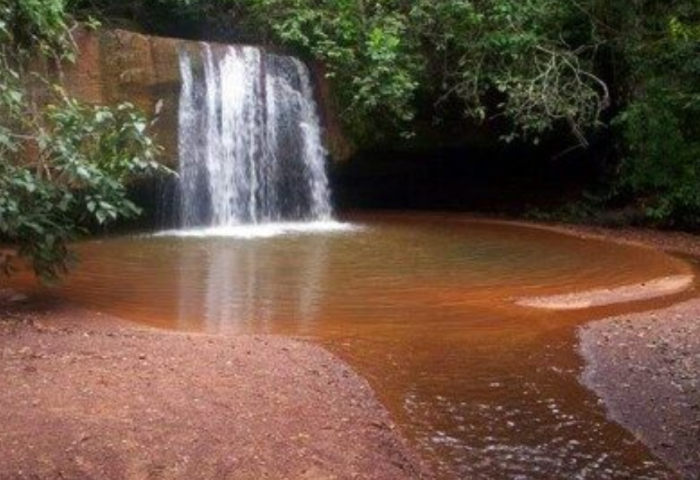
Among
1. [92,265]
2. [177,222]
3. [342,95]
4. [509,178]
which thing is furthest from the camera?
[509,178]

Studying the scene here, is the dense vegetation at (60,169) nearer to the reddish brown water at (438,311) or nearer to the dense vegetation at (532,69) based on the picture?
the reddish brown water at (438,311)

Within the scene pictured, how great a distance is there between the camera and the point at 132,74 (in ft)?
46.5

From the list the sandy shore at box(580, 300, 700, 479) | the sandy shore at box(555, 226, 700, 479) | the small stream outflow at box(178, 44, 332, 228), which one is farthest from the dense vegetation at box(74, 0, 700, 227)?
the sandy shore at box(580, 300, 700, 479)

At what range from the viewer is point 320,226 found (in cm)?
1584

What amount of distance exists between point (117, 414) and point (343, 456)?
1449 millimetres

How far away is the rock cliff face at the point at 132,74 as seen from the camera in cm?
1354

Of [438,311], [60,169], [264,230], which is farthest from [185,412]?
[264,230]

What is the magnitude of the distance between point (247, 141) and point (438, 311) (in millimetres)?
7860

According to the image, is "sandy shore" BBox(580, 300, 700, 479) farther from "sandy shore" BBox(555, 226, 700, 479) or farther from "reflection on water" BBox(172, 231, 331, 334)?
"reflection on water" BBox(172, 231, 331, 334)

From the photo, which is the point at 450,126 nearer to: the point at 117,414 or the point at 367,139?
the point at 367,139

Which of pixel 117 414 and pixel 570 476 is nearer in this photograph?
pixel 570 476

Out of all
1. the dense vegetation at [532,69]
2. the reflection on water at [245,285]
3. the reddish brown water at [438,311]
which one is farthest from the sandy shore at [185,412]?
the dense vegetation at [532,69]

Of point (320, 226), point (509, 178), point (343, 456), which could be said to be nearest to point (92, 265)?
point (320, 226)

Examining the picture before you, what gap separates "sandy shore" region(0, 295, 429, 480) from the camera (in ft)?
16.7
